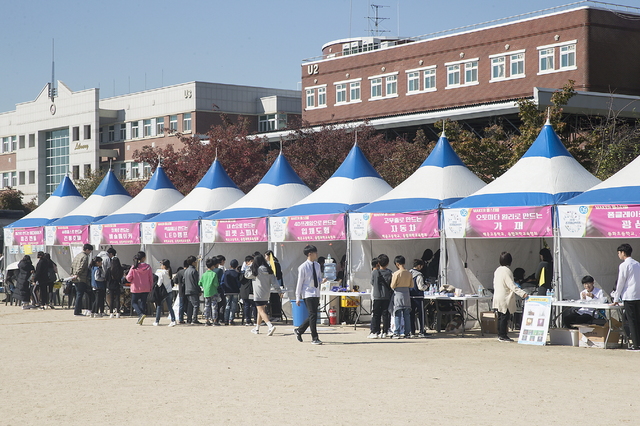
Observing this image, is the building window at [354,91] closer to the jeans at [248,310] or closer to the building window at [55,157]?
the building window at [55,157]

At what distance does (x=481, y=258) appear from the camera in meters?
18.3

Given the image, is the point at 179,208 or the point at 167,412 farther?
the point at 179,208

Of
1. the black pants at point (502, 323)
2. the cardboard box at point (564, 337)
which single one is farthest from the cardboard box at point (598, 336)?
the black pants at point (502, 323)

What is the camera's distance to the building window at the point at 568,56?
42.5 metres

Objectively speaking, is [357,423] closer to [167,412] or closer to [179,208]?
[167,412]

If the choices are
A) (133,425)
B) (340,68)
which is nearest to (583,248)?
(133,425)

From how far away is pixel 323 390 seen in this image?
32.7 feet

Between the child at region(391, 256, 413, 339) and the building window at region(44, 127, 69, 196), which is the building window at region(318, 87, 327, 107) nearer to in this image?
the building window at region(44, 127, 69, 196)

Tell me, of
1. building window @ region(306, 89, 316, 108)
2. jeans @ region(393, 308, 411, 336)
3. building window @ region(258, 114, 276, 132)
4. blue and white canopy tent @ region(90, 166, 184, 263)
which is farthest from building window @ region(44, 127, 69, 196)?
jeans @ region(393, 308, 411, 336)

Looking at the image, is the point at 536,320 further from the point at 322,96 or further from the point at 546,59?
the point at 322,96

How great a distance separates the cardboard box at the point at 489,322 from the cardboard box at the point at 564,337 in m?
1.71

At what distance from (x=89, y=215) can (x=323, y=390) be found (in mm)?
17782

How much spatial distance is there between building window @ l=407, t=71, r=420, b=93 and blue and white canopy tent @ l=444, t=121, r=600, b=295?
107ft

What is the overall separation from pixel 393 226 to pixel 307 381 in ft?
25.5
